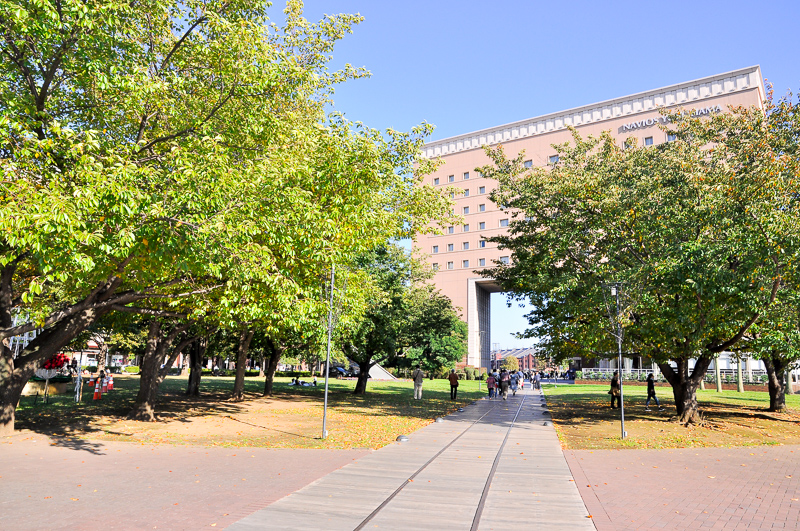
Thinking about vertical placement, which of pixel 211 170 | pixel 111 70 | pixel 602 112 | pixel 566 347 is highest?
pixel 602 112

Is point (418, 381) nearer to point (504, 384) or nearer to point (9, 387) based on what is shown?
point (504, 384)

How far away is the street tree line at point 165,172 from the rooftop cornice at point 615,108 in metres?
41.2

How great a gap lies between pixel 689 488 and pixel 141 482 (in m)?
8.35

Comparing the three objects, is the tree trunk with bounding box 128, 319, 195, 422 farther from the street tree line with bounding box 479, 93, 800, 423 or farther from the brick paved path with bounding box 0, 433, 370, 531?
the street tree line with bounding box 479, 93, 800, 423

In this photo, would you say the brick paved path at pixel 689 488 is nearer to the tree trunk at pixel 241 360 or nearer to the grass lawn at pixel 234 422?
the grass lawn at pixel 234 422

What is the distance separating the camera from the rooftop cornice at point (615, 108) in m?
60.3

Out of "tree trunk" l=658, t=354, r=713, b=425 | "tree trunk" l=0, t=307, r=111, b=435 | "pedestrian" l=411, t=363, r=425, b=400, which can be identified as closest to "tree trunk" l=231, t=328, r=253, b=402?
"pedestrian" l=411, t=363, r=425, b=400

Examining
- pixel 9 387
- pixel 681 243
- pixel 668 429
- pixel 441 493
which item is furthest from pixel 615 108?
pixel 9 387

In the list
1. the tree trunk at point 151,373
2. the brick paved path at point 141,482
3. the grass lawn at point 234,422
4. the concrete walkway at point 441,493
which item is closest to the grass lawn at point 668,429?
the concrete walkway at point 441,493

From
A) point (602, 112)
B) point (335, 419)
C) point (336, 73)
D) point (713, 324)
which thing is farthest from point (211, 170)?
point (602, 112)

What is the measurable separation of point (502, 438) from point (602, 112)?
6419 centimetres

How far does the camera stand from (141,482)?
7.96 metres

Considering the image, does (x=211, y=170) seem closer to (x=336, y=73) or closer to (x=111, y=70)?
(x=111, y=70)

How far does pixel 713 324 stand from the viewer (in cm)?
1541
